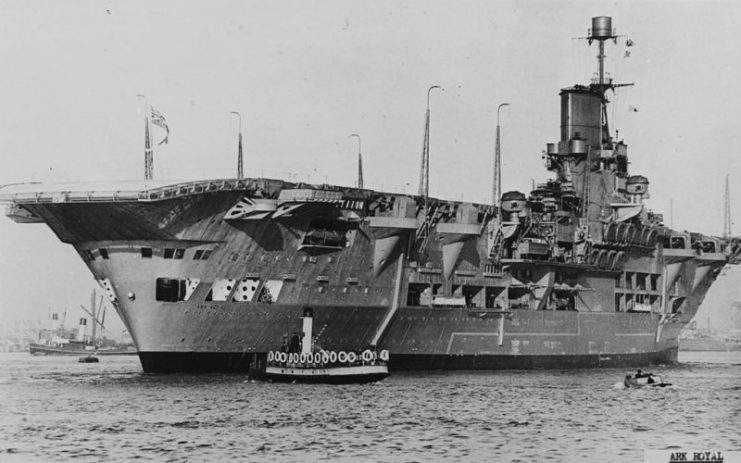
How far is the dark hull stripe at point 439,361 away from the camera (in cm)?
3381

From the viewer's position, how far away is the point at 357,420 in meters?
24.5

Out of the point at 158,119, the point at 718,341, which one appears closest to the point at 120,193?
the point at 158,119

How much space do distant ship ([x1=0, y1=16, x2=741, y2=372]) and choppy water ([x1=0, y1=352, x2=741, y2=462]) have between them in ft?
7.47

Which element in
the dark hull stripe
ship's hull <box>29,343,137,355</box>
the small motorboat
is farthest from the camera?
ship's hull <box>29,343,137,355</box>

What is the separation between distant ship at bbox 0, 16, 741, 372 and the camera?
32625 mm

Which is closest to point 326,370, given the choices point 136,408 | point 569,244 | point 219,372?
point 219,372

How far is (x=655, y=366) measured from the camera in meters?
49.6

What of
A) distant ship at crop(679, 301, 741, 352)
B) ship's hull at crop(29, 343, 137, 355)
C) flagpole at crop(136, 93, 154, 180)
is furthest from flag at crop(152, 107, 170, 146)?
distant ship at crop(679, 301, 741, 352)

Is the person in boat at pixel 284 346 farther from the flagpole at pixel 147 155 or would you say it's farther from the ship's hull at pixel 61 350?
the ship's hull at pixel 61 350

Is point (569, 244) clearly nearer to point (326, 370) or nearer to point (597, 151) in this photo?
point (597, 151)

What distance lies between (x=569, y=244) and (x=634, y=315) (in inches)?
234

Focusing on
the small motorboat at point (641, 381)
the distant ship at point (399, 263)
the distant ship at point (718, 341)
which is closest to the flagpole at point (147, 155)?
the distant ship at point (399, 263)

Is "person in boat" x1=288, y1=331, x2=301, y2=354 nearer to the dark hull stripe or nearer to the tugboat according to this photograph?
the tugboat

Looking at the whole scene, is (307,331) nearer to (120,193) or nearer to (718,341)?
(120,193)
